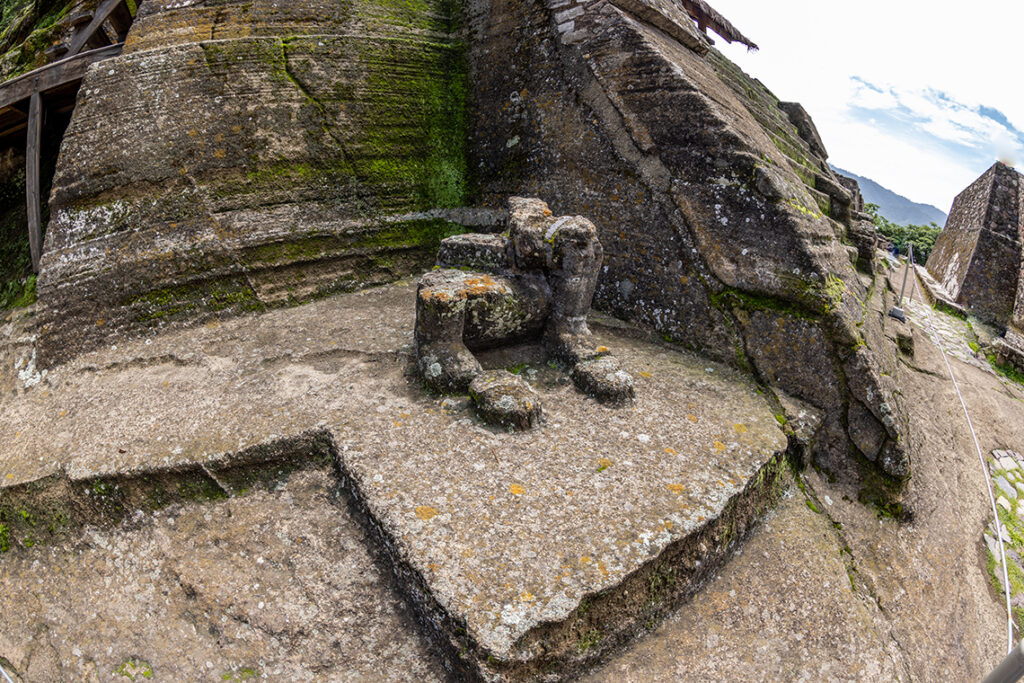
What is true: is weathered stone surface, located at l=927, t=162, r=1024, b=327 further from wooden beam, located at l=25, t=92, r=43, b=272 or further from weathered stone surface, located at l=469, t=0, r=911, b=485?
wooden beam, located at l=25, t=92, r=43, b=272

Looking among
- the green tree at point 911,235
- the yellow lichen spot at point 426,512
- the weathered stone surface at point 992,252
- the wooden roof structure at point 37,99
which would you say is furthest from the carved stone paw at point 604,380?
the green tree at point 911,235

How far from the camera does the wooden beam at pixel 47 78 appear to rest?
511 centimetres

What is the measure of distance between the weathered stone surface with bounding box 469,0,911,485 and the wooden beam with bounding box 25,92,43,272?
4.31 m

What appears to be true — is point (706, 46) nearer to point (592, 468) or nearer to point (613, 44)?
point (613, 44)

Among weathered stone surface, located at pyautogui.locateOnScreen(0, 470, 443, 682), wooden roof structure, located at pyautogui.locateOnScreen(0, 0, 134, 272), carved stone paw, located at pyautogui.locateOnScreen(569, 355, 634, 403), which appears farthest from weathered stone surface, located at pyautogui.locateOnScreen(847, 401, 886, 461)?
wooden roof structure, located at pyautogui.locateOnScreen(0, 0, 134, 272)

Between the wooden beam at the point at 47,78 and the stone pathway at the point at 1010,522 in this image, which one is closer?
the stone pathway at the point at 1010,522

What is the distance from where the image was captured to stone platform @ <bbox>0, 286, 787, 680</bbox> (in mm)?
2396

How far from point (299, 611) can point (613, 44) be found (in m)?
4.67

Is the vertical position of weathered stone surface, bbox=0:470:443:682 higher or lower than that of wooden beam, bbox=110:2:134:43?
lower

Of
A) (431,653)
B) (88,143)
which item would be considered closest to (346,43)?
(88,143)

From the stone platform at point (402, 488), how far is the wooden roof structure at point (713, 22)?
718cm

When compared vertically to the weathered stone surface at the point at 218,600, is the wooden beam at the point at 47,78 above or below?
above

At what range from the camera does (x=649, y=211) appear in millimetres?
4445

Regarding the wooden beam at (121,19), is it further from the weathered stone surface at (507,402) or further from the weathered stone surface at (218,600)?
the weathered stone surface at (507,402)
